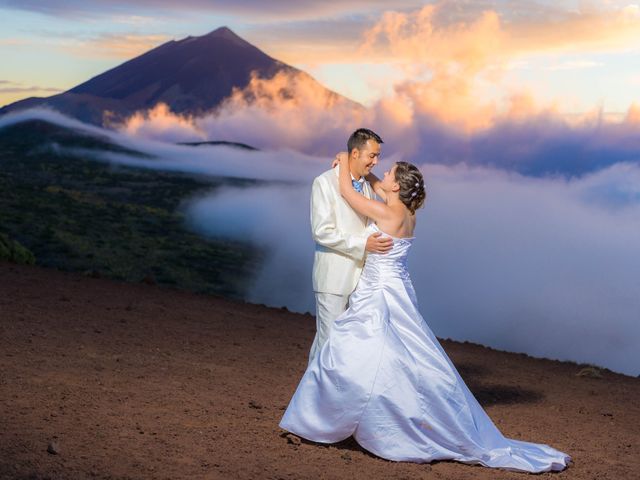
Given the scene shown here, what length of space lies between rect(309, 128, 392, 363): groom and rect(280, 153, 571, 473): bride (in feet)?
0.32

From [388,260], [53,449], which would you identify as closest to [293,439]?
[388,260]

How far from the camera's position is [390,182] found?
278 inches

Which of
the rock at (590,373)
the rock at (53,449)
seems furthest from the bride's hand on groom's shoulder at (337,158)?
the rock at (590,373)

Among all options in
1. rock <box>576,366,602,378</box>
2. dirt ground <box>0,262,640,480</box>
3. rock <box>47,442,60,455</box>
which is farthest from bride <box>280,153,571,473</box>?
rock <box>576,366,602,378</box>

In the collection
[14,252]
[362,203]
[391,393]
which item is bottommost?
[14,252]

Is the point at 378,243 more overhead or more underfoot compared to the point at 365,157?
more underfoot

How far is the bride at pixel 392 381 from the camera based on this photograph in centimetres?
688

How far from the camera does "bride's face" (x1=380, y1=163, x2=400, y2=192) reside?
277 inches

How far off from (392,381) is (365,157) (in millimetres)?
1620

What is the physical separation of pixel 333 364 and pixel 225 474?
1145 millimetres

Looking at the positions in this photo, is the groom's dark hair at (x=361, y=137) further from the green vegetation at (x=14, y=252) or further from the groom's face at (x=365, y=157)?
the green vegetation at (x=14, y=252)

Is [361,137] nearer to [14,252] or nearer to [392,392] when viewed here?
[392,392]

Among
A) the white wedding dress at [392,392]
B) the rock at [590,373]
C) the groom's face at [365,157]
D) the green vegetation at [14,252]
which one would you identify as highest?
the groom's face at [365,157]

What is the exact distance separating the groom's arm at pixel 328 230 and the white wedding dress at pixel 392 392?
7.0 inches
